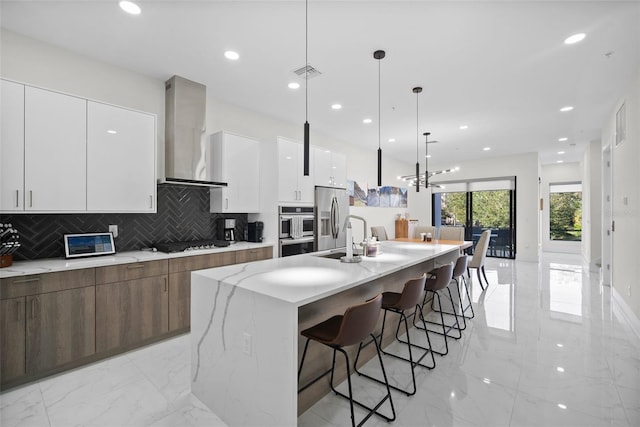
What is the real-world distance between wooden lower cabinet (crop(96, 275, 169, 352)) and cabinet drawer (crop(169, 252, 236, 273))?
15 centimetres

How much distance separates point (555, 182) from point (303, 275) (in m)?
11.4

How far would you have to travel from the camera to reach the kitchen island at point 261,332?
1611 mm

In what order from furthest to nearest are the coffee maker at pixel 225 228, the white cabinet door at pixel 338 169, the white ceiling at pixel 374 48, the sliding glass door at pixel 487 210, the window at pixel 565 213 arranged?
the window at pixel 565 213 → the sliding glass door at pixel 487 210 → the white cabinet door at pixel 338 169 → the coffee maker at pixel 225 228 → the white ceiling at pixel 374 48

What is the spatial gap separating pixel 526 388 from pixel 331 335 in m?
1.66

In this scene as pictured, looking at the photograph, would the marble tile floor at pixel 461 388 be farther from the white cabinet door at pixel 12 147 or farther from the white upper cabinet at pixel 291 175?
the white upper cabinet at pixel 291 175

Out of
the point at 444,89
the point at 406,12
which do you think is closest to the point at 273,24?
the point at 406,12

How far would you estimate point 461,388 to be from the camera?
2301mm

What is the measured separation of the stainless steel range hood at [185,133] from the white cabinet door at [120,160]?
28 cm

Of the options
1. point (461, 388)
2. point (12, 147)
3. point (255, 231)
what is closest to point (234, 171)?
point (255, 231)

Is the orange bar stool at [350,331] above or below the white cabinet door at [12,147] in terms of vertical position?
below

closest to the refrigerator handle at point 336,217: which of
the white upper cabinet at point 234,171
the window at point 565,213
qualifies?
the white upper cabinet at point 234,171

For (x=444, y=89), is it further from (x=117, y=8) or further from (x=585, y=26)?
(x=117, y=8)

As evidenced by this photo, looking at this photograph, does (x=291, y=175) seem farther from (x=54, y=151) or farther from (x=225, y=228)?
(x=54, y=151)

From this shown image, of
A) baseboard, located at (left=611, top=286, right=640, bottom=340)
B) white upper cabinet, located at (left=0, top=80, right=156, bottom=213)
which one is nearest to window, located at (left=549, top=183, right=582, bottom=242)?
baseboard, located at (left=611, top=286, right=640, bottom=340)
